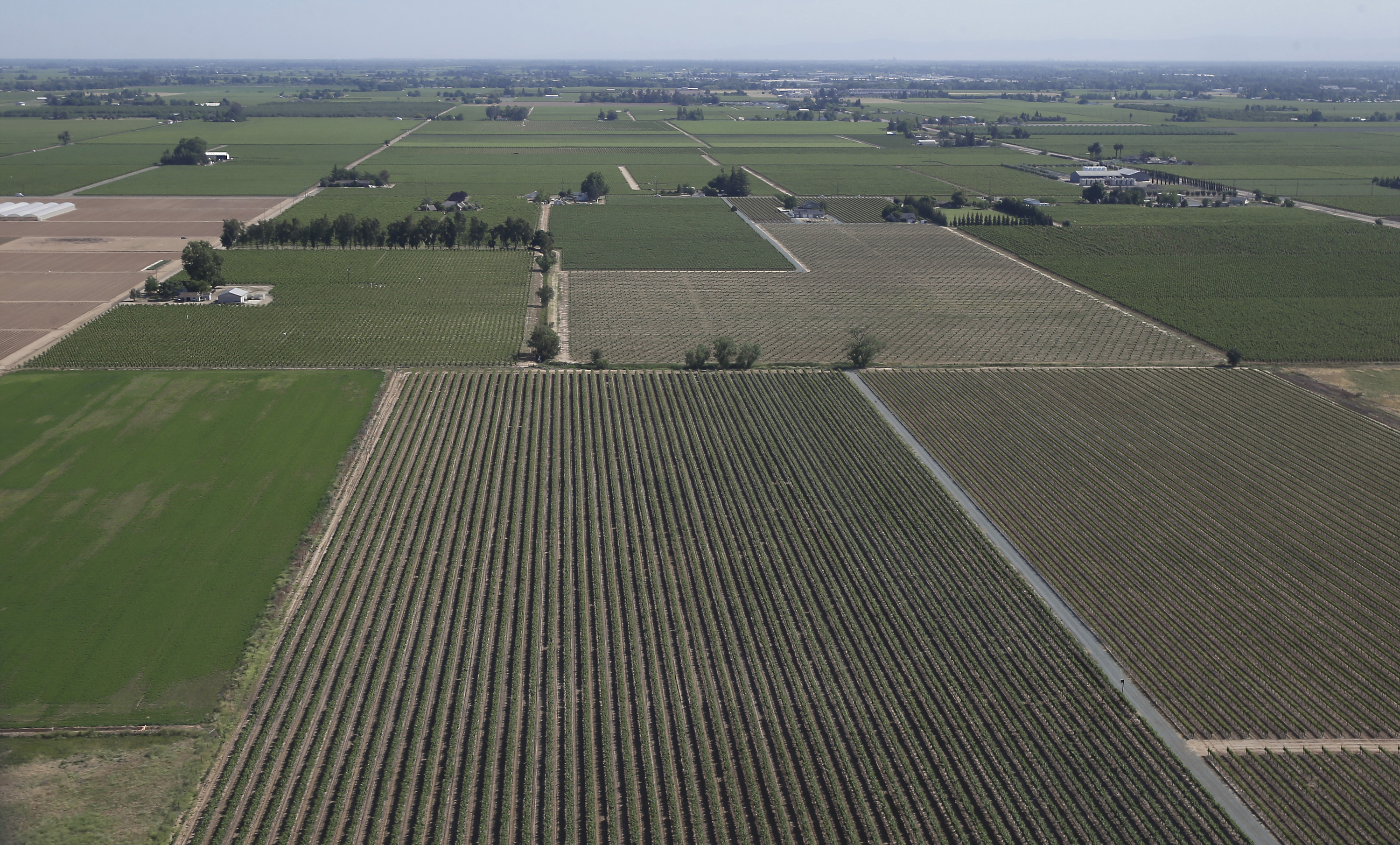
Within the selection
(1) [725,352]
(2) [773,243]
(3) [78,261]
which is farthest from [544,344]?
(3) [78,261]

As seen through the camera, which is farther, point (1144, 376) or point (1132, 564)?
point (1144, 376)

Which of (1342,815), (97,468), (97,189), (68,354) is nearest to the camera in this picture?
(1342,815)

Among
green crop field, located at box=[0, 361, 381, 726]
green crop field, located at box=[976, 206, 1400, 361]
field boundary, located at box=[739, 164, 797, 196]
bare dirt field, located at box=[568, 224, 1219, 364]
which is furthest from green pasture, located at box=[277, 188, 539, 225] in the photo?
green crop field, located at box=[976, 206, 1400, 361]

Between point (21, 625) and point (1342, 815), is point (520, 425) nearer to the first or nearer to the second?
point (21, 625)

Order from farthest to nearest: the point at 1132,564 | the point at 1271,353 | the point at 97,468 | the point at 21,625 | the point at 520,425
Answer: the point at 1271,353
the point at 520,425
the point at 97,468
the point at 1132,564
the point at 21,625

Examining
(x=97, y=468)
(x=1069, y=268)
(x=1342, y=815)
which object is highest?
(x=1069, y=268)

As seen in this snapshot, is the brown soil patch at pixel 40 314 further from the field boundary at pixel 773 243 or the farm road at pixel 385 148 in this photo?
the farm road at pixel 385 148

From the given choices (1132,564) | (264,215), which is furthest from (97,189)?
(1132,564)

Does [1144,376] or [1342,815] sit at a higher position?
[1144,376]
